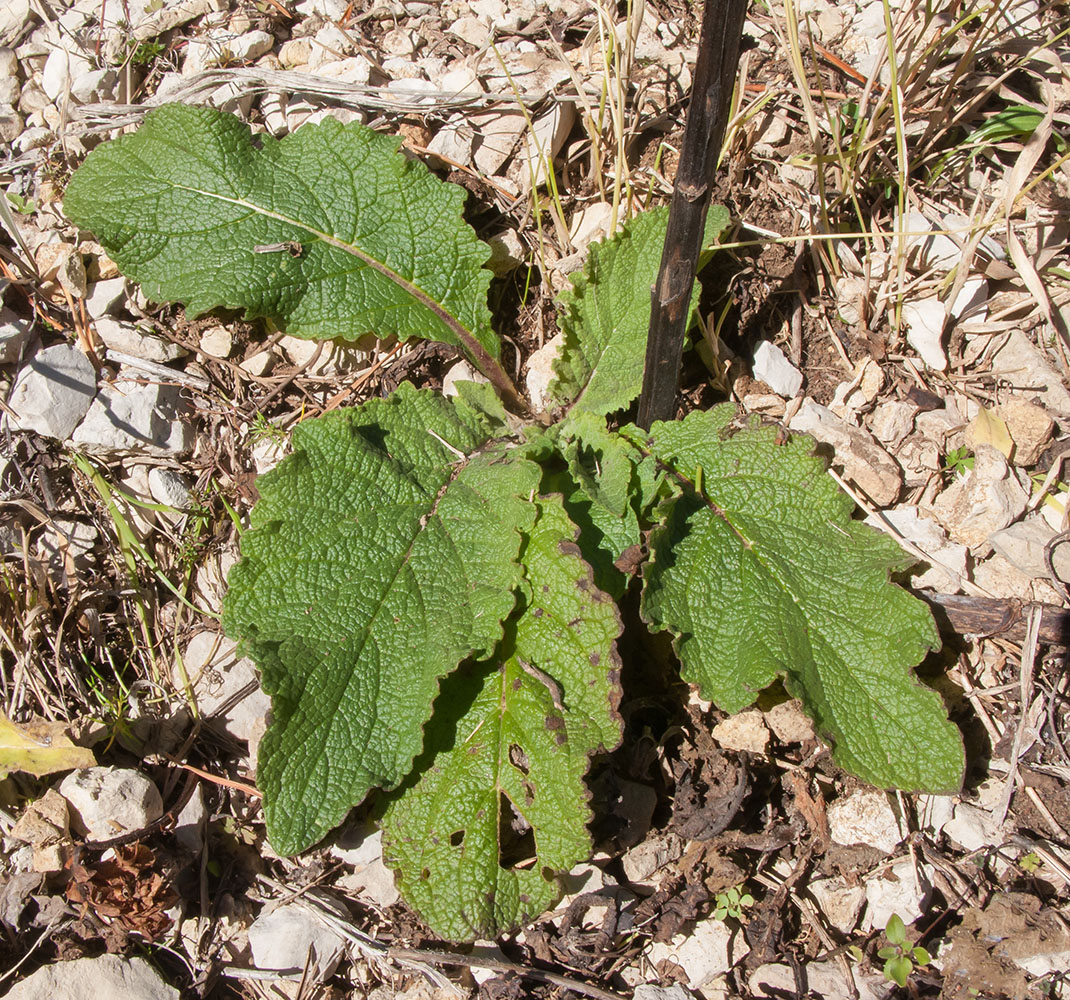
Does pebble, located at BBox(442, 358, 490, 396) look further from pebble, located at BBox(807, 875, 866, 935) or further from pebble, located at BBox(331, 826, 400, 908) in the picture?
pebble, located at BBox(807, 875, 866, 935)

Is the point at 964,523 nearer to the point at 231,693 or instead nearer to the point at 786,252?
the point at 786,252

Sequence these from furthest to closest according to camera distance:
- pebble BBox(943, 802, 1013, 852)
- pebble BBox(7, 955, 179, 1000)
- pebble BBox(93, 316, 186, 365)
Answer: pebble BBox(93, 316, 186, 365)
pebble BBox(943, 802, 1013, 852)
pebble BBox(7, 955, 179, 1000)


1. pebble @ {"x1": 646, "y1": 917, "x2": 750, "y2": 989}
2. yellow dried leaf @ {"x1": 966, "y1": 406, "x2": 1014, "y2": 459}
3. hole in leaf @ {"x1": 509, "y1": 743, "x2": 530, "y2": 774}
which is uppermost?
yellow dried leaf @ {"x1": 966, "y1": 406, "x2": 1014, "y2": 459}

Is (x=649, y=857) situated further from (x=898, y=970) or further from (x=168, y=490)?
(x=168, y=490)

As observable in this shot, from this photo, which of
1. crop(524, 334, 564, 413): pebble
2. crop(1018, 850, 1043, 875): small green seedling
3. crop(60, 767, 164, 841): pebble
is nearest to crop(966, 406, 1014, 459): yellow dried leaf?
crop(1018, 850, 1043, 875): small green seedling

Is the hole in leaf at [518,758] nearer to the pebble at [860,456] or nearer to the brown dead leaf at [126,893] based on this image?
the brown dead leaf at [126,893]

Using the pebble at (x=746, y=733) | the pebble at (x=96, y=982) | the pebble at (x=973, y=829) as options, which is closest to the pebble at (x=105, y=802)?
the pebble at (x=96, y=982)

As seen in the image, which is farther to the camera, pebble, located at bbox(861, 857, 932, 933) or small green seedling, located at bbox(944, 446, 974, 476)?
small green seedling, located at bbox(944, 446, 974, 476)
